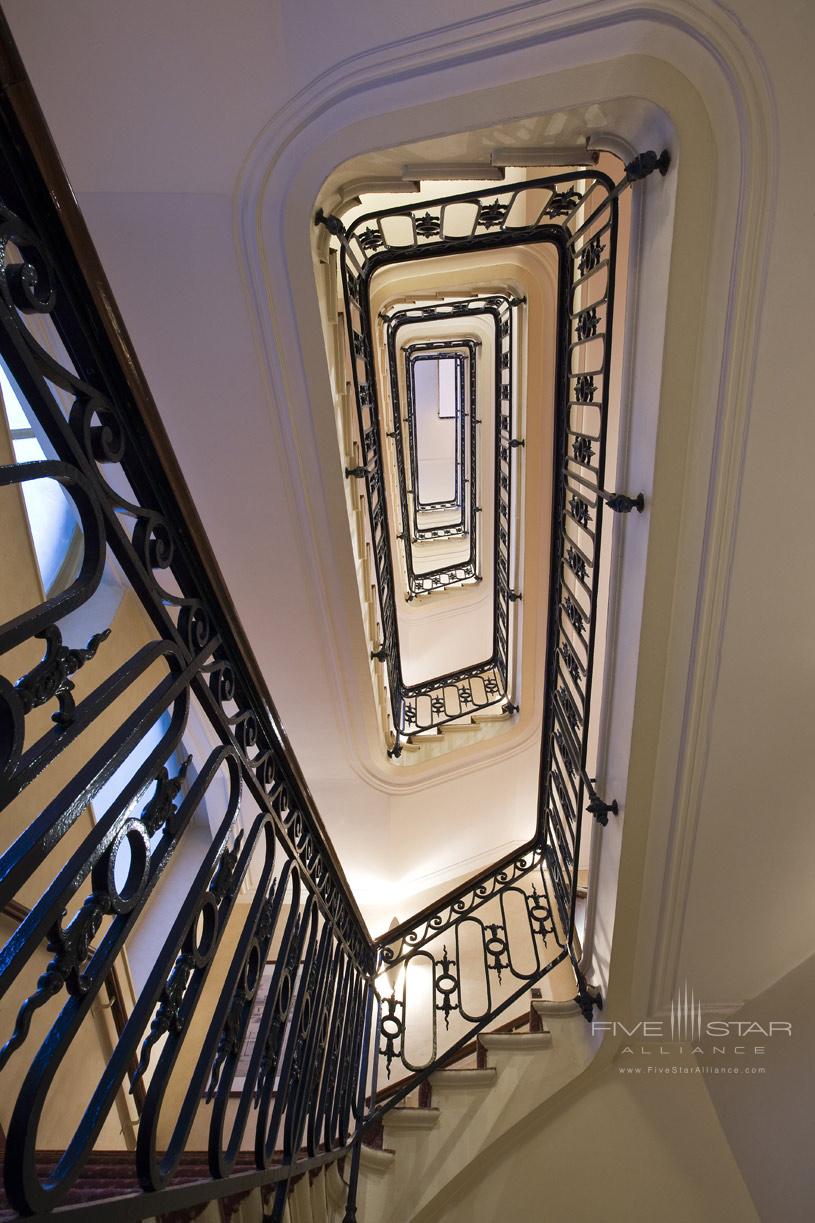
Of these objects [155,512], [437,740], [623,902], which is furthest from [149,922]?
[155,512]

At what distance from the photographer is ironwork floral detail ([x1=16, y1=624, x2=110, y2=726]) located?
73cm

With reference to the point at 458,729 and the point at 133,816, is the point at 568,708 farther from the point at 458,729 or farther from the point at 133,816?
the point at 458,729

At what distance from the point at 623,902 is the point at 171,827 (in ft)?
7.54

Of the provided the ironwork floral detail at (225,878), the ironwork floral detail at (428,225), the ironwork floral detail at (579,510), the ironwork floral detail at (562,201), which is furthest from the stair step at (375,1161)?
the ironwork floral detail at (428,225)

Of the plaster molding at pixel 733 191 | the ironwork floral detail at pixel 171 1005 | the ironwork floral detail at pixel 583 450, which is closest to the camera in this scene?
the ironwork floral detail at pixel 171 1005

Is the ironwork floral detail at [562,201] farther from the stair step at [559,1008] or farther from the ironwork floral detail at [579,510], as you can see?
the stair step at [559,1008]

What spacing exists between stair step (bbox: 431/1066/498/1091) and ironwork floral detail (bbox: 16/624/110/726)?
10.6 feet

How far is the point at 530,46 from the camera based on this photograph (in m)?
1.73

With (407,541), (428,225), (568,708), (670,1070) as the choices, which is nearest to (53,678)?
(568,708)

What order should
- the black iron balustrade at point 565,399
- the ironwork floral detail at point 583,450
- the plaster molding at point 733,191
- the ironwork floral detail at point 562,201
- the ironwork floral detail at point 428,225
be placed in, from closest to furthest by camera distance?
1. the plaster molding at point 733,191
2. the black iron balustrade at point 565,399
3. the ironwork floral detail at point 562,201
4. the ironwork floral detail at point 583,450
5. the ironwork floral detail at point 428,225

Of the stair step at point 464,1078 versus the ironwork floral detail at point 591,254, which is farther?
the stair step at point 464,1078

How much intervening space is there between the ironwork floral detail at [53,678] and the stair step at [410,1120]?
10.3 feet

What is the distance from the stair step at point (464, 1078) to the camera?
3.01m

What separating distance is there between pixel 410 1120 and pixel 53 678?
3.25 m
